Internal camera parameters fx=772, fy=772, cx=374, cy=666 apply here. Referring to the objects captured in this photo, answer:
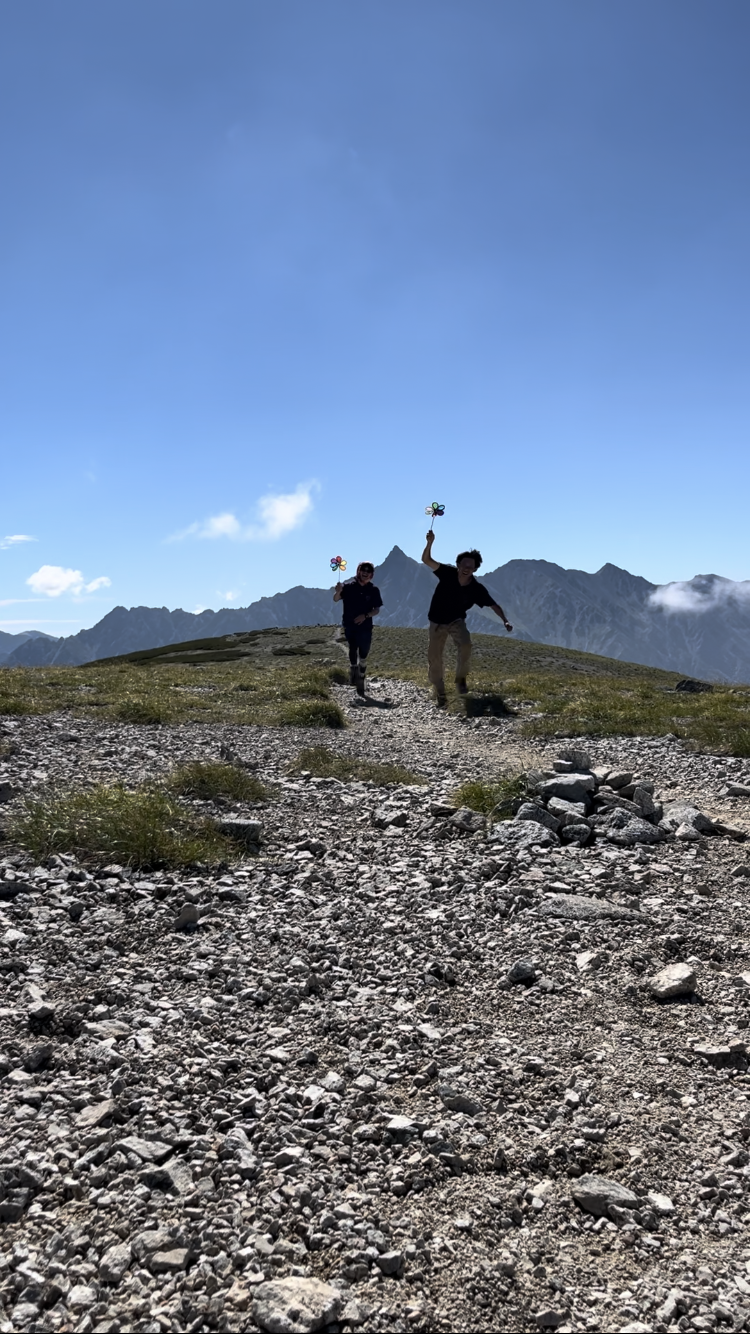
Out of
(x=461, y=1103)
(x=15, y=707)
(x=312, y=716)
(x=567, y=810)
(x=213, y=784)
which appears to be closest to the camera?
(x=461, y=1103)

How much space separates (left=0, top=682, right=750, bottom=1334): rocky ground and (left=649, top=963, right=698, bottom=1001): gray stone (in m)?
0.03

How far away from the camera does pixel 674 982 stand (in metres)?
5.48

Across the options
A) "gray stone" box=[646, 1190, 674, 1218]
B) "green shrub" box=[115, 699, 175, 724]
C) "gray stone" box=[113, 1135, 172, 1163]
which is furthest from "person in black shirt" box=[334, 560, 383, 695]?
"gray stone" box=[646, 1190, 674, 1218]

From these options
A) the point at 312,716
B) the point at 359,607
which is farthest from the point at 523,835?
the point at 359,607

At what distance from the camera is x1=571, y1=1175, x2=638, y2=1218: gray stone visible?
3566 millimetres

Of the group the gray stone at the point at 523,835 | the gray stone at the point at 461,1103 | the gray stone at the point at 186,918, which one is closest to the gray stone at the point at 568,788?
the gray stone at the point at 523,835

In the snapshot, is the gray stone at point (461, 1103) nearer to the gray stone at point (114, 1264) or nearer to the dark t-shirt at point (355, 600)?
the gray stone at point (114, 1264)

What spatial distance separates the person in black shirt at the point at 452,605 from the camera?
70.5 feet

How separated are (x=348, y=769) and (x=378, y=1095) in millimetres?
8067

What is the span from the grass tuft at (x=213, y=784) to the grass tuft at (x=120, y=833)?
141 cm

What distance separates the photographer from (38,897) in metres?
6.74

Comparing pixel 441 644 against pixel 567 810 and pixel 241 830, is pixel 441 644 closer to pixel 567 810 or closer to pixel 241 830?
pixel 567 810

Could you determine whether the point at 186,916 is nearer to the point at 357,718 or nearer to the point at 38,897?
the point at 38,897

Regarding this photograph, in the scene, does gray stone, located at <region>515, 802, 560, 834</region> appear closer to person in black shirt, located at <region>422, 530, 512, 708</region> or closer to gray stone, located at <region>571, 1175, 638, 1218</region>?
gray stone, located at <region>571, 1175, 638, 1218</region>
